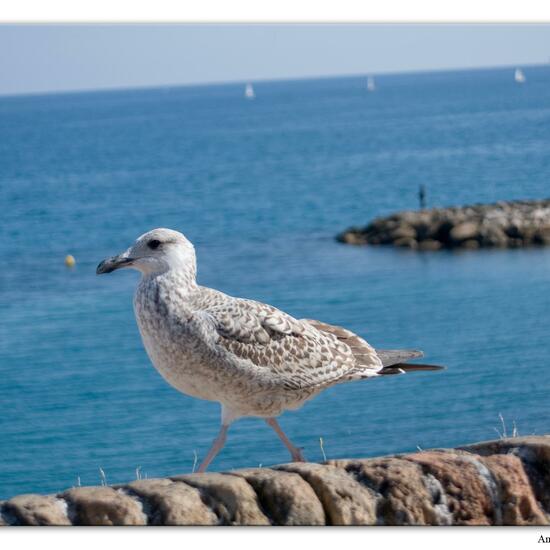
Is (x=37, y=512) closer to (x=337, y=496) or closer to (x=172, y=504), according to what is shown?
(x=172, y=504)

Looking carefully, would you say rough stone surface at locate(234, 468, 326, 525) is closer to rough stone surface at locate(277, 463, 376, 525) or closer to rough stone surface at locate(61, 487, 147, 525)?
rough stone surface at locate(277, 463, 376, 525)

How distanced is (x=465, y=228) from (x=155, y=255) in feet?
79.0

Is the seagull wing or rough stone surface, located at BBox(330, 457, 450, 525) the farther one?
the seagull wing

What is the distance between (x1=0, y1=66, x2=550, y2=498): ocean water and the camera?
1466 cm

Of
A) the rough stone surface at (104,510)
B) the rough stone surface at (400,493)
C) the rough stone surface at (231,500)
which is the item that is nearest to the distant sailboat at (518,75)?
the rough stone surface at (400,493)

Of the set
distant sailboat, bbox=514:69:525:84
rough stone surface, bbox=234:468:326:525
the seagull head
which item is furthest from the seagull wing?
distant sailboat, bbox=514:69:525:84

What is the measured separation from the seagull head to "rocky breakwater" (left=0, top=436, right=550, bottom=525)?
3.05 feet

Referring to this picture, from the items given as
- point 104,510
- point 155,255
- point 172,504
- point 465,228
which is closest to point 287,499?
point 172,504

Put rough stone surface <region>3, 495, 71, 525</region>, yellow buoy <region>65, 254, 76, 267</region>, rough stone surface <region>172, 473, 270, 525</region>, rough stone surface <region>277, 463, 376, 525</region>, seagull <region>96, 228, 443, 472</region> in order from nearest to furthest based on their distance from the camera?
1. rough stone surface <region>3, 495, 71, 525</region>
2. rough stone surface <region>172, 473, 270, 525</region>
3. rough stone surface <region>277, 463, 376, 525</region>
4. seagull <region>96, 228, 443, 472</region>
5. yellow buoy <region>65, 254, 76, 267</region>

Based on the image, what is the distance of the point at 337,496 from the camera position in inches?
191

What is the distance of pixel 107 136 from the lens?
68375 mm

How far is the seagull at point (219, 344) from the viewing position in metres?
5.17

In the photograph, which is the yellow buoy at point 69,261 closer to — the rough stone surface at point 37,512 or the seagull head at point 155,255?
the seagull head at point 155,255

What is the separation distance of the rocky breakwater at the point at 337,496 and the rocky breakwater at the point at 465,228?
23.3 metres
